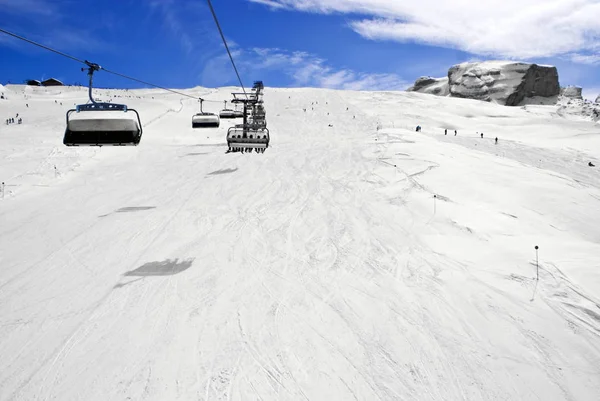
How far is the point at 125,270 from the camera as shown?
10.0 metres

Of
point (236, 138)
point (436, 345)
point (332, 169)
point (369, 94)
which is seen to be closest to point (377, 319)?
point (436, 345)

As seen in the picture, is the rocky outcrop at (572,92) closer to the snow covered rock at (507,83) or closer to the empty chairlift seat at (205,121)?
the snow covered rock at (507,83)

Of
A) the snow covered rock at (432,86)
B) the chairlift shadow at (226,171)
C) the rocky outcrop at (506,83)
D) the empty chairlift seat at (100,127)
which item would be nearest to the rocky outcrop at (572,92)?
the rocky outcrop at (506,83)

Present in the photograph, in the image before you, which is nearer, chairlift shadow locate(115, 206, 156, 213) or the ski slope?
the ski slope

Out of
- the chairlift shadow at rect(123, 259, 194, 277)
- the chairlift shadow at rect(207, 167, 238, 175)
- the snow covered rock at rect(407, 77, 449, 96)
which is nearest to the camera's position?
the chairlift shadow at rect(123, 259, 194, 277)

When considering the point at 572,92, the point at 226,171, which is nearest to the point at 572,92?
the point at 572,92

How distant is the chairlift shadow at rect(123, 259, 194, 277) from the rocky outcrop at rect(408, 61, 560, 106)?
9413cm

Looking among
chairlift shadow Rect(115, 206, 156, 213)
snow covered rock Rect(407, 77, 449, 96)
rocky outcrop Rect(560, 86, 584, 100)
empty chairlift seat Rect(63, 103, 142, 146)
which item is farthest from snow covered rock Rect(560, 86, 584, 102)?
empty chairlift seat Rect(63, 103, 142, 146)

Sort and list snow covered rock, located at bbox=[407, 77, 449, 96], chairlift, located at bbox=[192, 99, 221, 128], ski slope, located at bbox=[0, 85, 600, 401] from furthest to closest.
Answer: snow covered rock, located at bbox=[407, 77, 449, 96], chairlift, located at bbox=[192, 99, 221, 128], ski slope, located at bbox=[0, 85, 600, 401]

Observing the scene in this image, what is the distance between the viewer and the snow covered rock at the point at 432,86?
343ft

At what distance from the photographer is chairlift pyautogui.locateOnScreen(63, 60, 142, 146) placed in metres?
10.1

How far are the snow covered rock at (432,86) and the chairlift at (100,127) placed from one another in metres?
104

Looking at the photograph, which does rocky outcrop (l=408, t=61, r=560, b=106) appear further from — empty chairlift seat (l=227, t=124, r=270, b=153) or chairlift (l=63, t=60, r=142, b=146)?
chairlift (l=63, t=60, r=142, b=146)

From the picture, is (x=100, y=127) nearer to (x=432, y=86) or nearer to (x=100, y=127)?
(x=100, y=127)
